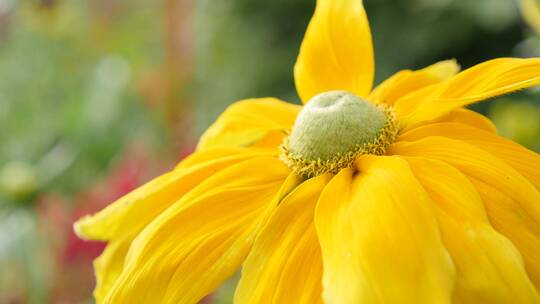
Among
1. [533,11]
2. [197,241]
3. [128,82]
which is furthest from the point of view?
[128,82]

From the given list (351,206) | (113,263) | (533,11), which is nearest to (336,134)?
(351,206)

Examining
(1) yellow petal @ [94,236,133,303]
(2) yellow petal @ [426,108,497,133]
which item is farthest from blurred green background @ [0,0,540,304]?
(1) yellow petal @ [94,236,133,303]

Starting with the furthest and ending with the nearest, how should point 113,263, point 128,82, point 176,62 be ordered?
point 176,62 < point 128,82 < point 113,263

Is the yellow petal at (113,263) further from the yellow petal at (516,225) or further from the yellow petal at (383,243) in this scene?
the yellow petal at (516,225)

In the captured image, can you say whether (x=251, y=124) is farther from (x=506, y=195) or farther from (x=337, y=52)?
(x=506, y=195)

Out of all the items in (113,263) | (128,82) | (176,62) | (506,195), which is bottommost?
(176,62)

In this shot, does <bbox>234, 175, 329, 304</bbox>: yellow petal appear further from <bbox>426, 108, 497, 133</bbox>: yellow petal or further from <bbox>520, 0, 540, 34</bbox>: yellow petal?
<bbox>520, 0, 540, 34</bbox>: yellow petal

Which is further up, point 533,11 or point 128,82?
point 533,11

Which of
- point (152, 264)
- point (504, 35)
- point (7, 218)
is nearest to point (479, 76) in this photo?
point (152, 264)

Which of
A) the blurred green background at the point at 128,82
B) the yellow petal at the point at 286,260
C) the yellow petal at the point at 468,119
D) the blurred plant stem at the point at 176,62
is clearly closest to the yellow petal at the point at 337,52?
the yellow petal at the point at 468,119
